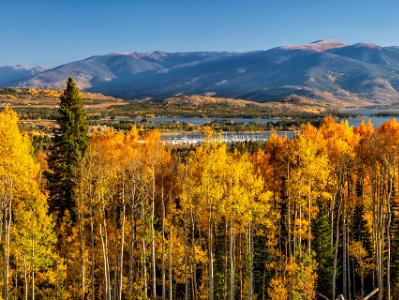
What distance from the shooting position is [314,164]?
4519 centimetres

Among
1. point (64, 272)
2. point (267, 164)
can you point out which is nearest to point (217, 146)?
point (267, 164)

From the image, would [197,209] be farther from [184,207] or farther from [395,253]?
[395,253]

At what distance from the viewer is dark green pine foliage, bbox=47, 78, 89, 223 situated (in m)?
52.5

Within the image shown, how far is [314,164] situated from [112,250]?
26.2m

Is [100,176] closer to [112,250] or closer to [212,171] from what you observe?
[212,171]

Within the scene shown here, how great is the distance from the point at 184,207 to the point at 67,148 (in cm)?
1853

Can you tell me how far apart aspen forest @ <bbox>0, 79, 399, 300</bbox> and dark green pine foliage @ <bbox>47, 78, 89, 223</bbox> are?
13cm

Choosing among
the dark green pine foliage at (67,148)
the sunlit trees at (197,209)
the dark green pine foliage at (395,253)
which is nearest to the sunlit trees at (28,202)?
the sunlit trees at (197,209)

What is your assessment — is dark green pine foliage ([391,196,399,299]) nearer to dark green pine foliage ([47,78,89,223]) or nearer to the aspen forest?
the aspen forest

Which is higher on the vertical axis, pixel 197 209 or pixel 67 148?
pixel 67 148

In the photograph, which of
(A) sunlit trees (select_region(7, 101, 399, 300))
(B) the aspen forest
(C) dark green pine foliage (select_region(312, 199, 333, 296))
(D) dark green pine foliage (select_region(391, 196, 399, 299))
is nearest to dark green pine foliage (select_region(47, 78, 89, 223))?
(B) the aspen forest

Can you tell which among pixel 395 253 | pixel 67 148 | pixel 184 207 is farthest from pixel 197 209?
pixel 395 253

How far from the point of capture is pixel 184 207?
42375mm

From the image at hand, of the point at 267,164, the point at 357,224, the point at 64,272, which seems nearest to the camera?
the point at 64,272
